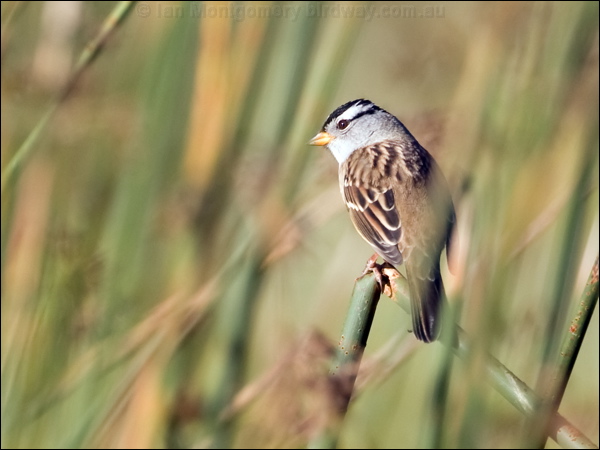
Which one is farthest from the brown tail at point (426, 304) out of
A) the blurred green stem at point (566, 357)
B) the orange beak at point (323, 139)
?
the orange beak at point (323, 139)

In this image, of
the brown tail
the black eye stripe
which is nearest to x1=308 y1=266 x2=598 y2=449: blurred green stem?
the brown tail

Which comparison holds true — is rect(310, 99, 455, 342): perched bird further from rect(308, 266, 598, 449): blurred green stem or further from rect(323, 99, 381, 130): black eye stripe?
rect(308, 266, 598, 449): blurred green stem

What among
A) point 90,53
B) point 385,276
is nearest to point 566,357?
point 385,276

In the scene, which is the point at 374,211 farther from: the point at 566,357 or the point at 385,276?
the point at 566,357

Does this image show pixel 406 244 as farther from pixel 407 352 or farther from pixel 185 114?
pixel 185 114

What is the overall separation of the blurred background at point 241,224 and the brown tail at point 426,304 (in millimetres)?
111

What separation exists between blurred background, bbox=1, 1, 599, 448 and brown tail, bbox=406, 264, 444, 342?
11cm

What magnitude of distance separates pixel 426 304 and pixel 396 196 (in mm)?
669

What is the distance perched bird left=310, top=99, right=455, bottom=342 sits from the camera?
2.06m

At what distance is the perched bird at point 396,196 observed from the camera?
2061mm

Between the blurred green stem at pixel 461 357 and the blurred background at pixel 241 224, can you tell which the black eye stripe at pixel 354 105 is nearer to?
the blurred background at pixel 241 224

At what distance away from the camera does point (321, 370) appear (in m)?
2.08

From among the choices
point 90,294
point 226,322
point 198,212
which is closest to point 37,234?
point 90,294

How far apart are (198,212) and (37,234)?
1.62ft
